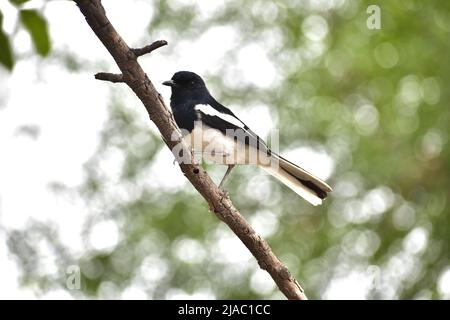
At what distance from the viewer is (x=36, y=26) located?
225 centimetres

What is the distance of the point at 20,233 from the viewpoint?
34.5ft

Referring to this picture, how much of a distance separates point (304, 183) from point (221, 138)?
72 cm

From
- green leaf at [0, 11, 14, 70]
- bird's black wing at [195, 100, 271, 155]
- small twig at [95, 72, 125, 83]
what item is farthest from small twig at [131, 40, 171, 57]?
bird's black wing at [195, 100, 271, 155]

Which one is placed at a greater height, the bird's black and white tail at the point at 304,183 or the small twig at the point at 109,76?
the bird's black and white tail at the point at 304,183

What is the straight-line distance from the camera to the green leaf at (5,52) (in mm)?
2135

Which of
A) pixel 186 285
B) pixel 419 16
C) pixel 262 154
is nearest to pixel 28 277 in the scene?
pixel 186 285

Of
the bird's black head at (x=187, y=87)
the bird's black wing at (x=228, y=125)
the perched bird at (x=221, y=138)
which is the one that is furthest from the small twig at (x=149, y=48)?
the bird's black head at (x=187, y=87)

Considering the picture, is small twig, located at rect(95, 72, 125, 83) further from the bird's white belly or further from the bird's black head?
the bird's black head

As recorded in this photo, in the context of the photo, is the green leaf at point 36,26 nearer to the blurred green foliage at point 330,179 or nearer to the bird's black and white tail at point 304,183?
the bird's black and white tail at point 304,183

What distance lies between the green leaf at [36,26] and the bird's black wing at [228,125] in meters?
3.22

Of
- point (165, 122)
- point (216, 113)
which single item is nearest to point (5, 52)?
point (165, 122)
